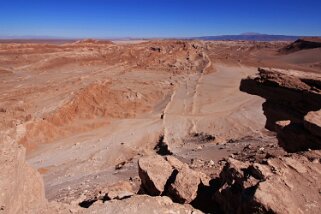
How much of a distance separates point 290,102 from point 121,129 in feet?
40.9

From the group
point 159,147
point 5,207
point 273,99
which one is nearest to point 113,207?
point 5,207

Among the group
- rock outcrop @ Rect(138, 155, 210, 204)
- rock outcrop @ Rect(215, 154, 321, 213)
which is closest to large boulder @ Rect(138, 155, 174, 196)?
rock outcrop @ Rect(138, 155, 210, 204)

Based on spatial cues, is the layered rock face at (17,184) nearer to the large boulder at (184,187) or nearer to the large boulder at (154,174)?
the large boulder at (154,174)

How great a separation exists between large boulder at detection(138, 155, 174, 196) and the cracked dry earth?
0.05 m

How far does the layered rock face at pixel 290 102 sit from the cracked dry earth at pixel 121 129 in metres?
1.26

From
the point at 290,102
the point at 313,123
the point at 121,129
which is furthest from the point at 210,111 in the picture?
the point at 313,123

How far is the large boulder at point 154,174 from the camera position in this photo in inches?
316

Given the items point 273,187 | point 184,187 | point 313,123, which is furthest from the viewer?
point 313,123

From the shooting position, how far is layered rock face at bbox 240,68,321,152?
9.40 meters

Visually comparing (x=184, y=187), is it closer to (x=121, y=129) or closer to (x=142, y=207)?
(x=142, y=207)

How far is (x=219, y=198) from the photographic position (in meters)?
7.30

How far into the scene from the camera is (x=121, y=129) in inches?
870

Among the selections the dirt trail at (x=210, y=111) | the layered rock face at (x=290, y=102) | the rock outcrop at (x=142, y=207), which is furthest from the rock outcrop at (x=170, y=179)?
the dirt trail at (x=210, y=111)

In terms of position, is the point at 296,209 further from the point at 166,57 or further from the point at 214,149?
the point at 166,57
